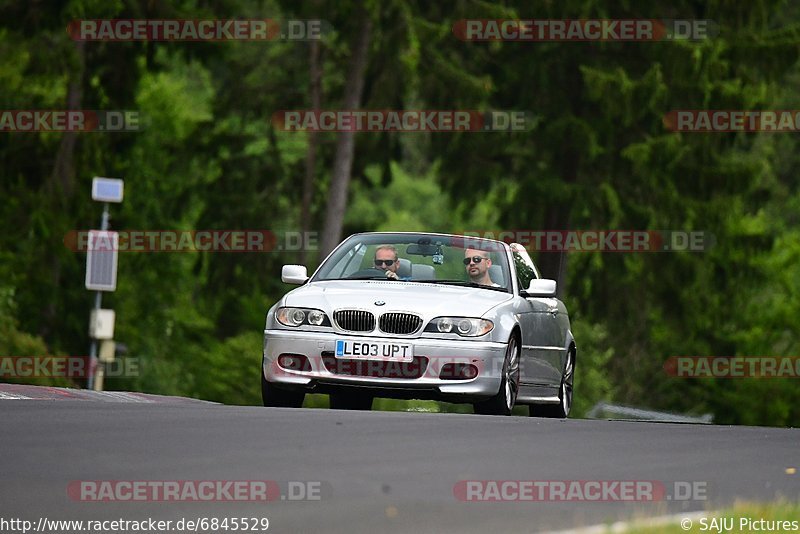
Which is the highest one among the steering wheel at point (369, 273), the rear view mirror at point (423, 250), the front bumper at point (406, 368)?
the rear view mirror at point (423, 250)

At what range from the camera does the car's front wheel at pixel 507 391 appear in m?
15.1

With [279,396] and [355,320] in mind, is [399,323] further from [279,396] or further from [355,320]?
[279,396]

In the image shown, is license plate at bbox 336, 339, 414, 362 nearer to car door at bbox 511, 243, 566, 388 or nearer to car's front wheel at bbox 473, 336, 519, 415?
car's front wheel at bbox 473, 336, 519, 415

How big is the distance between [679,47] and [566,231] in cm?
471

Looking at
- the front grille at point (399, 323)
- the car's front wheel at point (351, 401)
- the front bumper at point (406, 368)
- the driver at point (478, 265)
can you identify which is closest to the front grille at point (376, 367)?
the front bumper at point (406, 368)

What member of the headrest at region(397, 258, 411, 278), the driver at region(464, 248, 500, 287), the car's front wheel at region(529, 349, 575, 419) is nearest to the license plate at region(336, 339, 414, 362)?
the headrest at region(397, 258, 411, 278)

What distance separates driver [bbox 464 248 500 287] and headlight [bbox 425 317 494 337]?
1183 millimetres

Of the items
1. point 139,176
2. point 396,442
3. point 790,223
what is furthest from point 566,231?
point 790,223

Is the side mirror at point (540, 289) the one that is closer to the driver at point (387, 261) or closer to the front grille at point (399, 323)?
the driver at point (387, 261)

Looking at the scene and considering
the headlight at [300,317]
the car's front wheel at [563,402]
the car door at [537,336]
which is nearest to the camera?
the headlight at [300,317]

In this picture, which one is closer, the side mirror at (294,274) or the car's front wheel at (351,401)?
the side mirror at (294,274)

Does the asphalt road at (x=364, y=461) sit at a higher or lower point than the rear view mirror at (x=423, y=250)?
lower

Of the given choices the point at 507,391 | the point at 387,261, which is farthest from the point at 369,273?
the point at 507,391

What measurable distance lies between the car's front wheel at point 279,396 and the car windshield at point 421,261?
116cm
